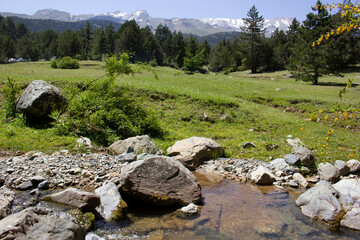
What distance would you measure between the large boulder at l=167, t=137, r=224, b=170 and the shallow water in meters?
3.06

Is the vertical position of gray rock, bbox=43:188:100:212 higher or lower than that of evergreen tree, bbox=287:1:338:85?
lower

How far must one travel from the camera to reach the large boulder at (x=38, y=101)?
48.4ft

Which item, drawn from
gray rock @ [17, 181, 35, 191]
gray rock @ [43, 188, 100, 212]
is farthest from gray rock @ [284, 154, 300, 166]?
gray rock @ [17, 181, 35, 191]

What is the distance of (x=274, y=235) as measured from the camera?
7.38 m

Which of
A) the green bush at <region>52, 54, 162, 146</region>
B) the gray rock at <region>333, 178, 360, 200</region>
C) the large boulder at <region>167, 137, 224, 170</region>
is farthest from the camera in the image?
the green bush at <region>52, 54, 162, 146</region>

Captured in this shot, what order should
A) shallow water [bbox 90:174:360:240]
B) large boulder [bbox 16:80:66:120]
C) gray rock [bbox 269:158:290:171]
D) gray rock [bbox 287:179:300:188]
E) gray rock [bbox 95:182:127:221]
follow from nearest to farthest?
shallow water [bbox 90:174:360:240], gray rock [bbox 95:182:127:221], gray rock [bbox 287:179:300:188], gray rock [bbox 269:158:290:171], large boulder [bbox 16:80:66:120]

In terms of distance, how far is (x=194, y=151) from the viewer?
12891 mm

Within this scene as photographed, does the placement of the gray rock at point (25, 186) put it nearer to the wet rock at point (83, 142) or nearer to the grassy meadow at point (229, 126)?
the grassy meadow at point (229, 126)

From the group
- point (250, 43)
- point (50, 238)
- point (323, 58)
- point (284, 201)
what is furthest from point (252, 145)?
point (250, 43)

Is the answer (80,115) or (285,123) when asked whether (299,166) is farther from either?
(80,115)

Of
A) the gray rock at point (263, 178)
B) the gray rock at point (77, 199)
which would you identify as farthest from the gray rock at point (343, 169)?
the gray rock at point (77, 199)

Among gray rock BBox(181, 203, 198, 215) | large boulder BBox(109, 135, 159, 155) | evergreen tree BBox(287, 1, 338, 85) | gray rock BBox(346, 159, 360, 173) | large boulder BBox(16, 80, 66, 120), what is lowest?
gray rock BBox(181, 203, 198, 215)

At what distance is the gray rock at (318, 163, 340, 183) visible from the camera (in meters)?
11.5

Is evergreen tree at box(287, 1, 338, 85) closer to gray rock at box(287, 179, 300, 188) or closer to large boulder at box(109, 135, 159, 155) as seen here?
gray rock at box(287, 179, 300, 188)
